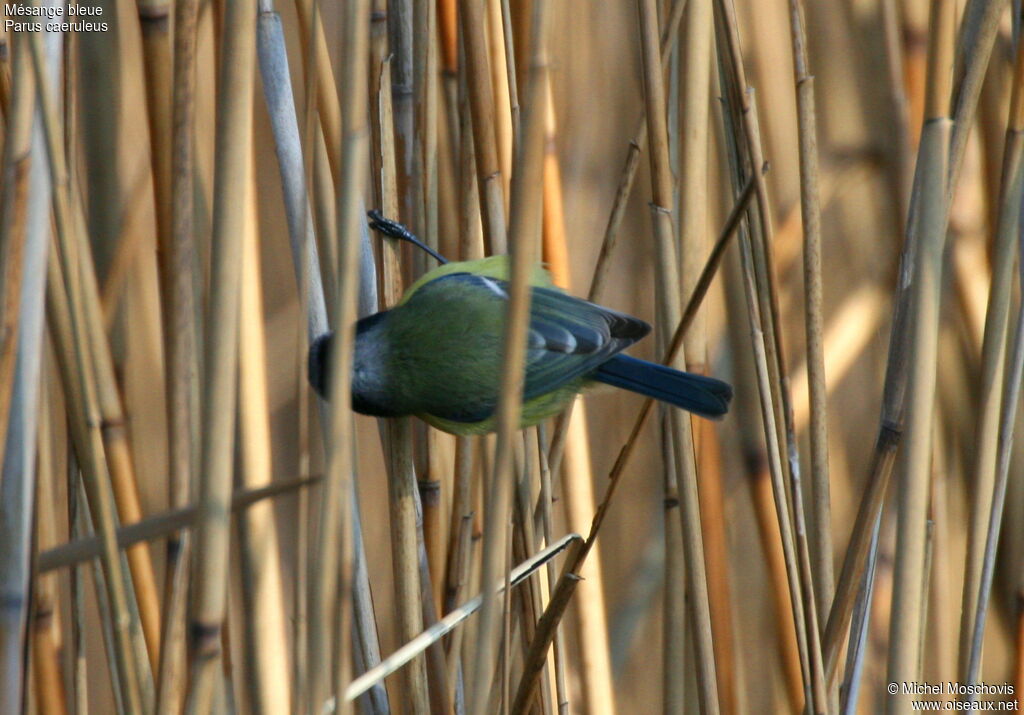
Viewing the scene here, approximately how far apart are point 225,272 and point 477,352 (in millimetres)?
497

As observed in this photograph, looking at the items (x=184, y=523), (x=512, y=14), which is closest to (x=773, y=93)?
(x=512, y=14)

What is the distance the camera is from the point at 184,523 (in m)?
0.41

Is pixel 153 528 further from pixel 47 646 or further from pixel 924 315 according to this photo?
pixel 924 315

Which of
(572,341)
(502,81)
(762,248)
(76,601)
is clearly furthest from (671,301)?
(76,601)

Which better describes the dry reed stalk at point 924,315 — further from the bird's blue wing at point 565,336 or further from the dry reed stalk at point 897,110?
the dry reed stalk at point 897,110

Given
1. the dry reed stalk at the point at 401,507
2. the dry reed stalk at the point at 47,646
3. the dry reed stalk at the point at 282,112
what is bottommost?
the dry reed stalk at the point at 47,646

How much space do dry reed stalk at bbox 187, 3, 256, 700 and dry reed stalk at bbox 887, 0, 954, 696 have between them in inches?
16.1

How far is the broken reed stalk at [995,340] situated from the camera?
667 millimetres

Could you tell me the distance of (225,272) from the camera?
1.16 feet

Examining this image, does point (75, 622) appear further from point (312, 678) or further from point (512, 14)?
point (512, 14)

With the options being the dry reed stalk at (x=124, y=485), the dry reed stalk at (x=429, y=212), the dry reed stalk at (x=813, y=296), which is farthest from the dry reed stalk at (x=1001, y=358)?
the dry reed stalk at (x=124, y=485)

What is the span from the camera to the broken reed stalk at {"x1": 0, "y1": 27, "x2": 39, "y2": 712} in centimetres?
41

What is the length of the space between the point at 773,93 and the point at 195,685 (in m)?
0.95

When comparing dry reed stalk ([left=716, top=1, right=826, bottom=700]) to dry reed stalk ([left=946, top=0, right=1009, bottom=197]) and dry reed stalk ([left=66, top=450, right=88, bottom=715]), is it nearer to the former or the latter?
dry reed stalk ([left=946, top=0, right=1009, bottom=197])
